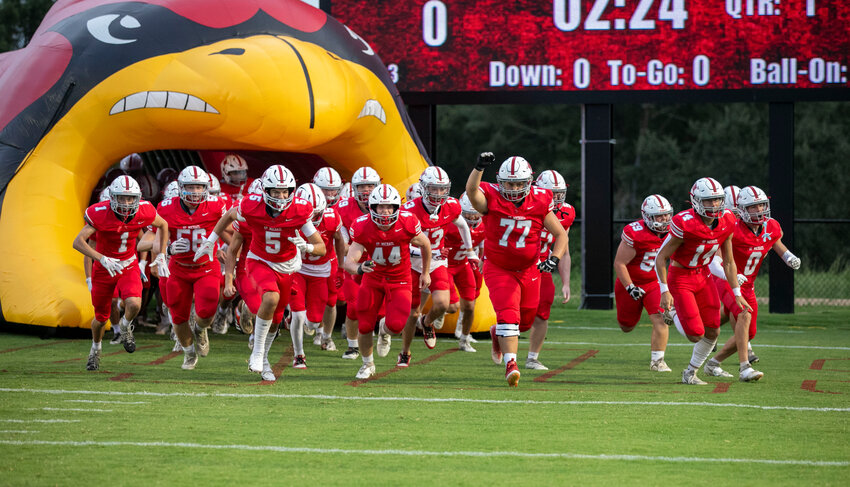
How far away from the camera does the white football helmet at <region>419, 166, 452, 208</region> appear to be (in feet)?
32.2

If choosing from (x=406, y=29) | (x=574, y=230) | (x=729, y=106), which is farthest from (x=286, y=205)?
(x=729, y=106)

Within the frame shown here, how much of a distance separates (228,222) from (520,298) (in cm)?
234

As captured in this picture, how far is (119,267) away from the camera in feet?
29.7

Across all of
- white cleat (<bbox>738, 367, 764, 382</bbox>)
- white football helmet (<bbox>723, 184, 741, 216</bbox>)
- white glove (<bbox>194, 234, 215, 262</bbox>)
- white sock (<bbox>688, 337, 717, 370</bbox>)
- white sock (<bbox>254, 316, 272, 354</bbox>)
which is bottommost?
white cleat (<bbox>738, 367, 764, 382</bbox>)

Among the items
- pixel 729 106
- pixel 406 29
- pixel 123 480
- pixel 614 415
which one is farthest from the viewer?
pixel 729 106

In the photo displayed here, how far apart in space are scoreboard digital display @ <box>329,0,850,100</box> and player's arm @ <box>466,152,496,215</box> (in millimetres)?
7092

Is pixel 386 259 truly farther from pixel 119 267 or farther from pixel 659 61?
pixel 659 61

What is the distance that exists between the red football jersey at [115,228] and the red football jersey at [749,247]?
4.72 metres

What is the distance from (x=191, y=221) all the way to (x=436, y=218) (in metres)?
2.12

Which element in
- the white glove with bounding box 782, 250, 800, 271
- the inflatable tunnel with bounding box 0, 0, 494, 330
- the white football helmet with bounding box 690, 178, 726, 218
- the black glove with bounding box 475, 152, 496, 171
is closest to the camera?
the black glove with bounding box 475, 152, 496, 171

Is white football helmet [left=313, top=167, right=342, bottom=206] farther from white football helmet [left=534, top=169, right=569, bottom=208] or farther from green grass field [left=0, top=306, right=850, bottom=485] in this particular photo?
white football helmet [left=534, top=169, right=569, bottom=208]

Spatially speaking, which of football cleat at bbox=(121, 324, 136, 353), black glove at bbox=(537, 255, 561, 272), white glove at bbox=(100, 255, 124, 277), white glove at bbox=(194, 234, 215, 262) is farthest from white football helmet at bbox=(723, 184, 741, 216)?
football cleat at bbox=(121, 324, 136, 353)

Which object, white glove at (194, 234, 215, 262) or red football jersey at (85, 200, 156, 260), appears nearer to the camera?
white glove at (194, 234, 215, 262)

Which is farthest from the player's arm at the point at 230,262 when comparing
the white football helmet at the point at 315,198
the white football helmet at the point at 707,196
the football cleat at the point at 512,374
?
the white football helmet at the point at 707,196
